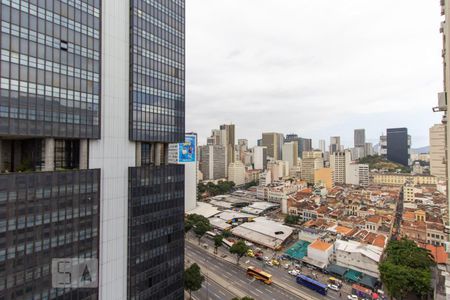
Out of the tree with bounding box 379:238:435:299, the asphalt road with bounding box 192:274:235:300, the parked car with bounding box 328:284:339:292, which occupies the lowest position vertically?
the asphalt road with bounding box 192:274:235:300

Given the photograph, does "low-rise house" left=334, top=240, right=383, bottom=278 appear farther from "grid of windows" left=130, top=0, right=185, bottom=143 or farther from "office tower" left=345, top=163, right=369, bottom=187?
"office tower" left=345, top=163, right=369, bottom=187

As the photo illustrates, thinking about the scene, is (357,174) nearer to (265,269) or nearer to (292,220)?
(292,220)

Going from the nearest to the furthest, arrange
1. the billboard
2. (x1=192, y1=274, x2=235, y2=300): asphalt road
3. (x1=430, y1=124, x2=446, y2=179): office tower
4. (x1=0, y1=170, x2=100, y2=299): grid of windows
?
(x1=0, y1=170, x2=100, y2=299): grid of windows → (x1=192, y1=274, x2=235, y2=300): asphalt road → the billboard → (x1=430, y1=124, x2=446, y2=179): office tower

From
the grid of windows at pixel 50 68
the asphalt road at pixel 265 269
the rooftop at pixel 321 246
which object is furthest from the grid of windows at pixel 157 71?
the rooftop at pixel 321 246
